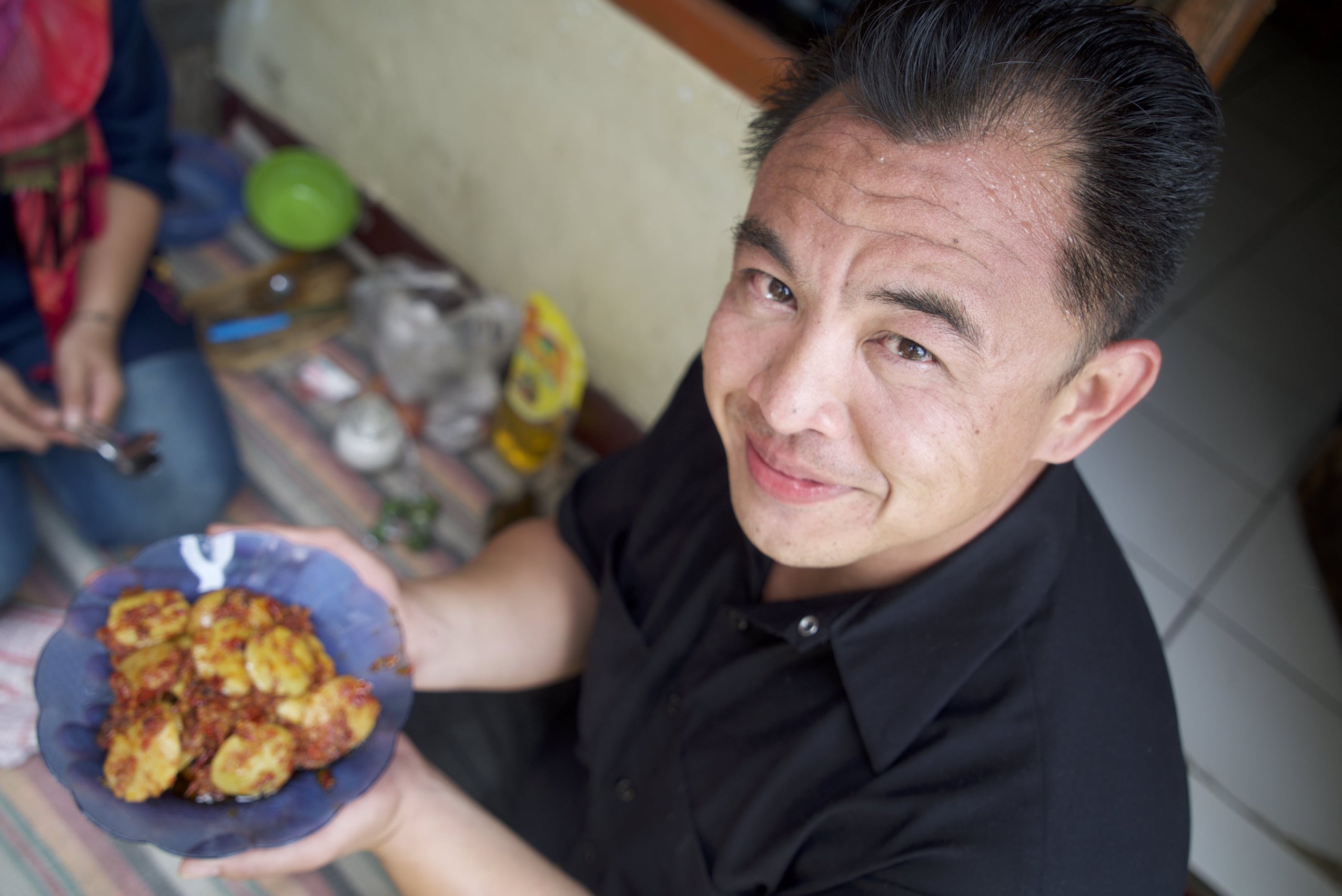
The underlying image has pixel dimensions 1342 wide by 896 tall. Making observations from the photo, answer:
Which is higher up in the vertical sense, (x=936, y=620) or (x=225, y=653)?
(x=936, y=620)

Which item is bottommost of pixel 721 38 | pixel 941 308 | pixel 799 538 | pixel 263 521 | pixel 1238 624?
pixel 263 521

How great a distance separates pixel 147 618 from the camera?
1039mm

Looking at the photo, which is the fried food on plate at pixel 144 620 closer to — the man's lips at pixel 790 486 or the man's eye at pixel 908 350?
the man's lips at pixel 790 486

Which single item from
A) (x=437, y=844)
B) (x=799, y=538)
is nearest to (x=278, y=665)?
(x=437, y=844)

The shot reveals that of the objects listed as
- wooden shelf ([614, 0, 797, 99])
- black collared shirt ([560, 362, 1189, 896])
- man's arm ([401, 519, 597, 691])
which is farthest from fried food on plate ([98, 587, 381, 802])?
wooden shelf ([614, 0, 797, 99])

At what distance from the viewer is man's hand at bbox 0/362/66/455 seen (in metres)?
1.51

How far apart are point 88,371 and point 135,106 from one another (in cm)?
56

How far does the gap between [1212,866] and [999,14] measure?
1769 millimetres

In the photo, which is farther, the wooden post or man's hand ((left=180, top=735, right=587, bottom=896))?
the wooden post

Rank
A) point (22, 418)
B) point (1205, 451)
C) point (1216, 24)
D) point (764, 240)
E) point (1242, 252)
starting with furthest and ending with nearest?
point (1242, 252), point (1205, 451), point (22, 418), point (1216, 24), point (764, 240)

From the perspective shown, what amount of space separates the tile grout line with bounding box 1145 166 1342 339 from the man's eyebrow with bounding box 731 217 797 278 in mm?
2656

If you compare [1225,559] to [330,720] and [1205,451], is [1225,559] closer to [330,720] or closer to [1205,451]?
[1205,451]

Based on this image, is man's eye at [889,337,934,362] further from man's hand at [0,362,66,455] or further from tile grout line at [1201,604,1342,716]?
tile grout line at [1201,604,1342,716]

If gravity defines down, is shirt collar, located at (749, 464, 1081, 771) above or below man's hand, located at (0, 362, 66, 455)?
above
